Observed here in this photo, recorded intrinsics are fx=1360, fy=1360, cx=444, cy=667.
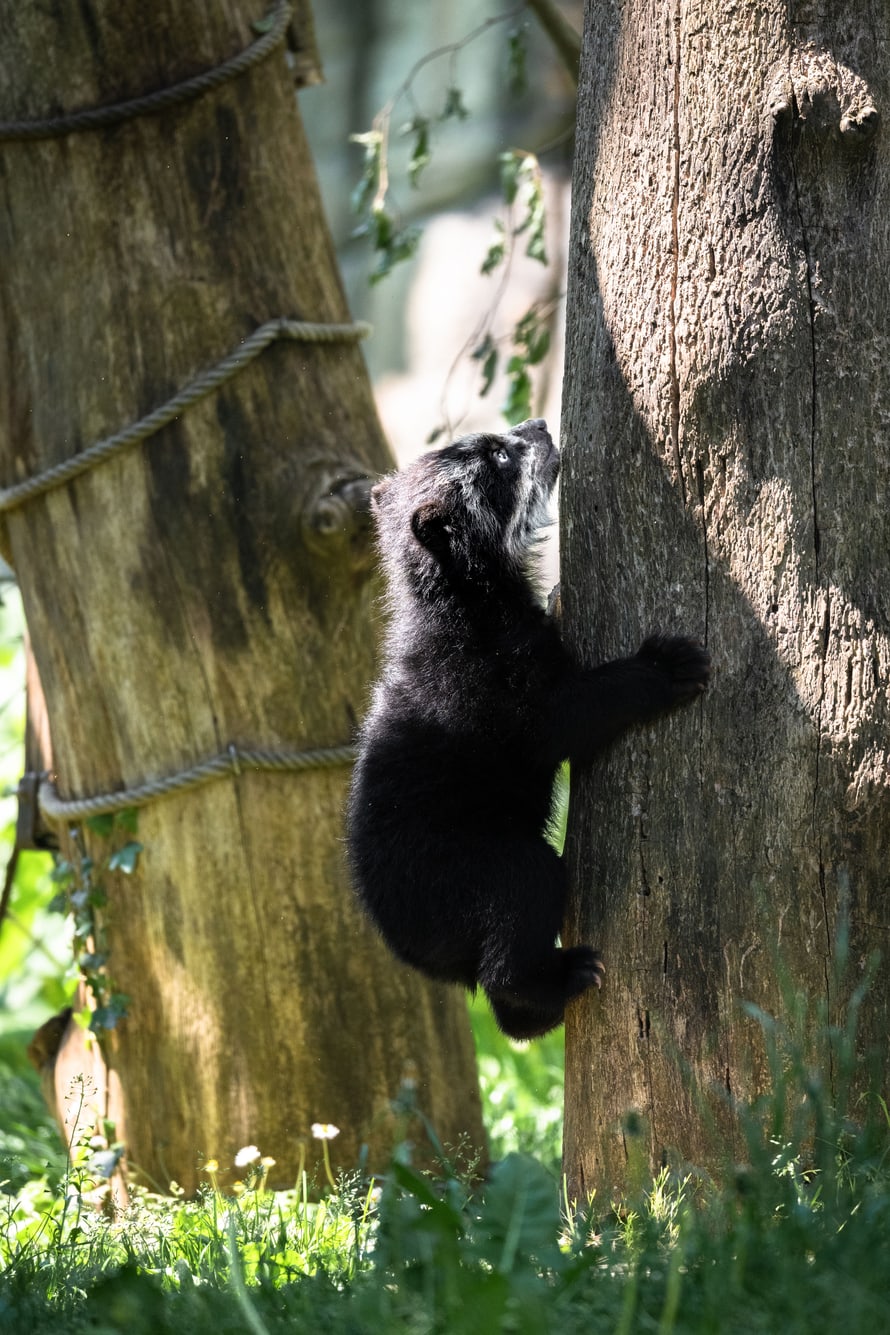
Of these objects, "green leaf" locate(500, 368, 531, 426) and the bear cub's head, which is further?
"green leaf" locate(500, 368, 531, 426)

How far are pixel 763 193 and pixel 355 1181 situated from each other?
2.54 metres

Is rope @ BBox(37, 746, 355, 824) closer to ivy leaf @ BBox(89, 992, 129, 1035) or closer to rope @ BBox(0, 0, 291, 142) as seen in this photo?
ivy leaf @ BBox(89, 992, 129, 1035)

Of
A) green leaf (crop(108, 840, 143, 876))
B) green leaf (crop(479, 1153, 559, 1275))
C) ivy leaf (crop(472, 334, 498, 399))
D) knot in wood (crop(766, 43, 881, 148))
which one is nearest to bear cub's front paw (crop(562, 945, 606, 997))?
green leaf (crop(479, 1153, 559, 1275))

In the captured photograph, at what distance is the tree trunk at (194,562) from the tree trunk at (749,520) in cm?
189

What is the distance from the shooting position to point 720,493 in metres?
3.11

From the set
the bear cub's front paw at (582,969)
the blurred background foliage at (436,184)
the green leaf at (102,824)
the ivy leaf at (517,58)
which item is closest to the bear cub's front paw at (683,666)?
the bear cub's front paw at (582,969)

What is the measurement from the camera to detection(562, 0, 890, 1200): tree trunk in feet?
9.87

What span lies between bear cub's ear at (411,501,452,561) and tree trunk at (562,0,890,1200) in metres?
0.92

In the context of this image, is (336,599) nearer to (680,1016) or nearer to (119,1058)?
(119,1058)

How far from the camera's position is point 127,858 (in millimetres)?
4879

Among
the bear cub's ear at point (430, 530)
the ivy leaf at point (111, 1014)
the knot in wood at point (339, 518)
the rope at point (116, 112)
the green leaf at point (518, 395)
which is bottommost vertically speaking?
the ivy leaf at point (111, 1014)

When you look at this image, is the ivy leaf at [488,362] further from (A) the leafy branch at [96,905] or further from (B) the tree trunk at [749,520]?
(B) the tree trunk at [749,520]

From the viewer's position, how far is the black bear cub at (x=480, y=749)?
3342 mm

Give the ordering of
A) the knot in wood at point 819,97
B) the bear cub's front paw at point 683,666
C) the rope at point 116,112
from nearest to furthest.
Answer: the knot in wood at point 819,97, the bear cub's front paw at point 683,666, the rope at point 116,112
